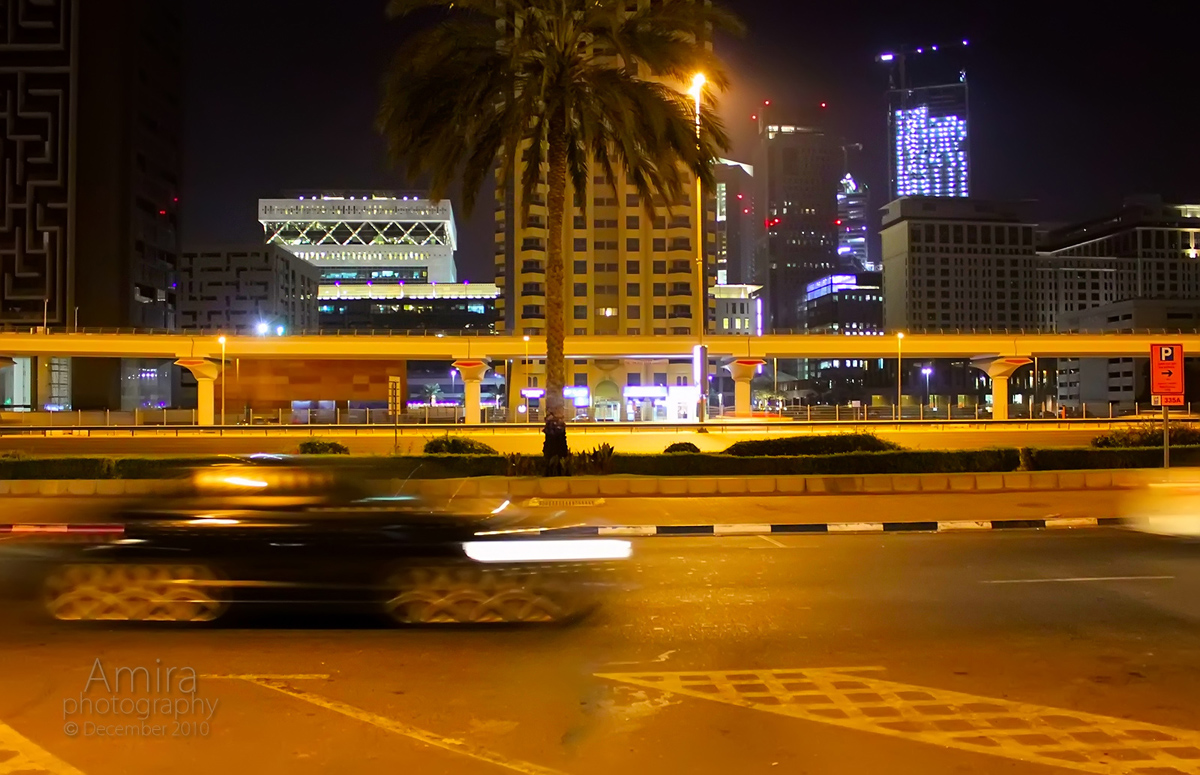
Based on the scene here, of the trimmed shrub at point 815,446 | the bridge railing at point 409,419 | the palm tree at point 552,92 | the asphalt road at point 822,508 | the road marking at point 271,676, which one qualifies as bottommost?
the road marking at point 271,676

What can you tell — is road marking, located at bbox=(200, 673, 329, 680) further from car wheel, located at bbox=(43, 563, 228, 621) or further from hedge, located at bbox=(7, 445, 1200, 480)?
hedge, located at bbox=(7, 445, 1200, 480)

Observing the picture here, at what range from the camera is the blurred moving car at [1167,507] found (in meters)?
14.2

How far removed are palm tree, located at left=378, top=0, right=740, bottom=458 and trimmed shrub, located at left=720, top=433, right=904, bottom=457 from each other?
16.2ft

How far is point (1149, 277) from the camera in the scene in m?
186

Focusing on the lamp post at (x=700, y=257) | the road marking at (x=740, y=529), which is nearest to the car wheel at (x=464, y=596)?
the road marking at (x=740, y=529)

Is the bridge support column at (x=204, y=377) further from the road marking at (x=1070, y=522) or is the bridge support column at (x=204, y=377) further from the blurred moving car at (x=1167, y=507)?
the road marking at (x=1070, y=522)

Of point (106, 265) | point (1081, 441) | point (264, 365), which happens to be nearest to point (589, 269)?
point (264, 365)

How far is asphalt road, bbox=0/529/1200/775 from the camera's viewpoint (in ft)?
17.7

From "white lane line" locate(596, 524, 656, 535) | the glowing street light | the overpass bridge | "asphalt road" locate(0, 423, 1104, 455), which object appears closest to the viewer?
"white lane line" locate(596, 524, 656, 535)

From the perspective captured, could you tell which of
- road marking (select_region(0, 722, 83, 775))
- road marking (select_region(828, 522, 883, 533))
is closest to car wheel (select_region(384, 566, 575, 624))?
road marking (select_region(0, 722, 83, 775))

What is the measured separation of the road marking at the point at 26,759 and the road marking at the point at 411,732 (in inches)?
60.8

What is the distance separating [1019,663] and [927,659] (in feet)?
2.34

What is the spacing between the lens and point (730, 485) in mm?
19672

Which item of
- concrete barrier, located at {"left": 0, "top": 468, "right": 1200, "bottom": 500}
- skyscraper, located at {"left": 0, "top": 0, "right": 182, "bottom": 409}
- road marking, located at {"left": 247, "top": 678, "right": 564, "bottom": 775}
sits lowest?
road marking, located at {"left": 247, "top": 678, "right": 564, "bottom": 775}
